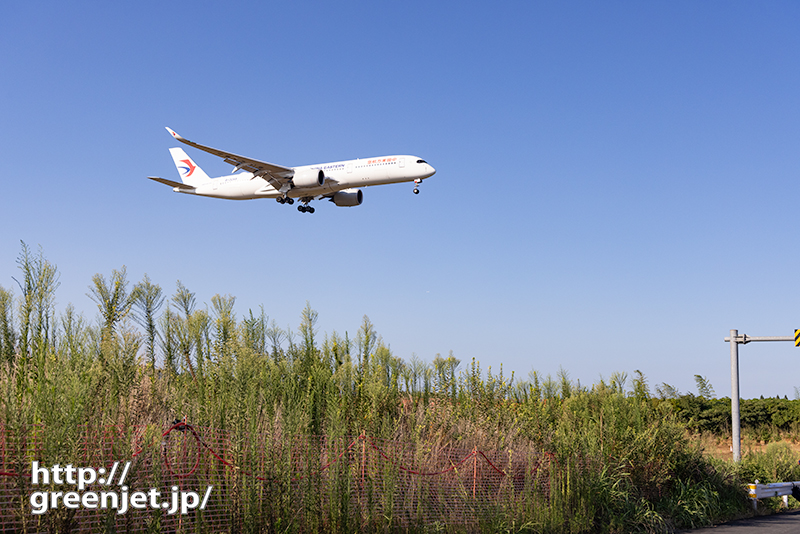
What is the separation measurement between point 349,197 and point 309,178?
309 centimetres

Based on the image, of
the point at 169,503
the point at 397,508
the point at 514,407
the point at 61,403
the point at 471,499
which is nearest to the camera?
the point at 61,403

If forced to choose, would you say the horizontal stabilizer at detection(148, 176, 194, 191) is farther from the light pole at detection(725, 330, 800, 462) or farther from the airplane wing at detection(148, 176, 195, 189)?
the light pole at detection(725, 330, 800, 462)

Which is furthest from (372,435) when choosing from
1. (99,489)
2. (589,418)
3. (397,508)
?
(589,418)

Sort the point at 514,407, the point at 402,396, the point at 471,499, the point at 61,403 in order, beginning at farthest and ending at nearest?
the point at 514,407, the point at 402,396, the point at 471,499, the point at 61,403

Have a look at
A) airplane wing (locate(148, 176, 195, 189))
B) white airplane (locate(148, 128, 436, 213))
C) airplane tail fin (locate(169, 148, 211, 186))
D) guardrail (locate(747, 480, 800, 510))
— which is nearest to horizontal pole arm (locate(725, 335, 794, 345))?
guardrail (locate(747, 480, 800, 510))

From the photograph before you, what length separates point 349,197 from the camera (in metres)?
29.0

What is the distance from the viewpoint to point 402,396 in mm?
9711

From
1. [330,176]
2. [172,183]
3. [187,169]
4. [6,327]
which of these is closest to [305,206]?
[330,176]

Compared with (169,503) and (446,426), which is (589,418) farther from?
(169,503)

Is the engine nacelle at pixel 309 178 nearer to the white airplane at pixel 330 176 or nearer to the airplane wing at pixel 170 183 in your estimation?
the white airplane at pixel 330 176

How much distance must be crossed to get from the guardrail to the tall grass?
227 millimetres

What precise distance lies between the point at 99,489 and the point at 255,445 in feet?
4.63

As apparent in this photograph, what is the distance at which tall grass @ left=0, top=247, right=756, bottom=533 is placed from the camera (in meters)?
5.38

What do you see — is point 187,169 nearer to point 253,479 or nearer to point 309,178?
point 309,178
